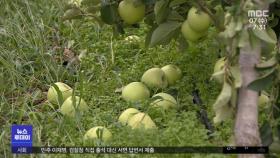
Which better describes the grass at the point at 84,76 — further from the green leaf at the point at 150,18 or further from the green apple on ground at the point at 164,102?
the green leaf at the point at 150,18

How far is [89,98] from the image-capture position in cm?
280

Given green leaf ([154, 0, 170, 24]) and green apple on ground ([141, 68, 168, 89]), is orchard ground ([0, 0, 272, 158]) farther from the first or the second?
green leaf ([154, 0, 170, 24])

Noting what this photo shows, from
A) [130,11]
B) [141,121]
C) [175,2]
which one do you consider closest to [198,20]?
[175,2]

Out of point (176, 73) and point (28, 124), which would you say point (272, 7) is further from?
point (28, 124)

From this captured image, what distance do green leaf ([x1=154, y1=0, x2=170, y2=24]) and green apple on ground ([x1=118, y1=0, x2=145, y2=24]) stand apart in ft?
0.35

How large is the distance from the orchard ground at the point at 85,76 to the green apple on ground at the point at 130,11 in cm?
35

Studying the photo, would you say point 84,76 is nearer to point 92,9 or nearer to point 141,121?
point 92,9

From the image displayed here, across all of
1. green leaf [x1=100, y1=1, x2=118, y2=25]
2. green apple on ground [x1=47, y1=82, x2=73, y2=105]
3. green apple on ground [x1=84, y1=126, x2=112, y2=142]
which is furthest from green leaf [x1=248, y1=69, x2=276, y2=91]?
green apple on ground [x1=47, y1=82, x2=73, y2=105]

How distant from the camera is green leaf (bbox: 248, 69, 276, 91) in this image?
1621 millimetres

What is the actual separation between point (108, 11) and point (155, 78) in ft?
1.44

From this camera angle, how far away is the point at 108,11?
2.41 meters

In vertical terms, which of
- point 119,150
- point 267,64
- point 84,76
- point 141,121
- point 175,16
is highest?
point 175,16

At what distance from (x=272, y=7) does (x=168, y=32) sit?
0.40 metres

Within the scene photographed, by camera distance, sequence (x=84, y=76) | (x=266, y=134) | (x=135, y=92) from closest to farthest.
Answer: (x=266, y=134) → (x=135, y=92) → (x=84, y=76)
